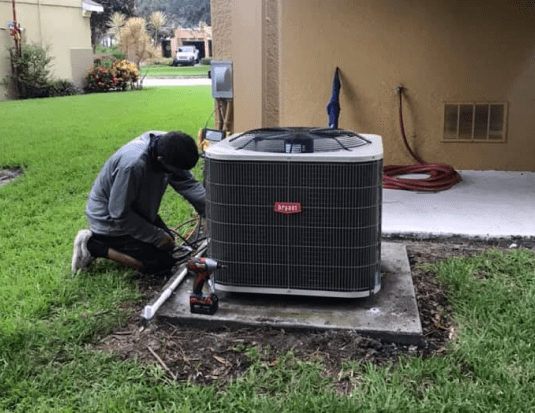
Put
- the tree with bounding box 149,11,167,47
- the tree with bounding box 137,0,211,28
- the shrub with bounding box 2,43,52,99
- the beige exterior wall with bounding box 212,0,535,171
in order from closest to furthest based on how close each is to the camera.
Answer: the beige exterior wall with bounding box 212,0,535,171
the shrub with bounding box 2,43,52,99
the tree with bounding box 149,11,167,47
the tree with bounding box 137,0,211,28

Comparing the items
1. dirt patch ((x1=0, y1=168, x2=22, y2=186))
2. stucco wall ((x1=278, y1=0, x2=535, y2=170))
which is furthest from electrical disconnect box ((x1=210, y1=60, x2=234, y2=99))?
dirt patch ((x1=0, y1=168, x2=22, y2=186))

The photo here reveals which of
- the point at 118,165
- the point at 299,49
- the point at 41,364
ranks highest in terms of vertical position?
the point at 299,49

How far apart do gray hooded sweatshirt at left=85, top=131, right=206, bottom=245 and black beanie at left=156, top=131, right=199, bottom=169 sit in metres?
0.20

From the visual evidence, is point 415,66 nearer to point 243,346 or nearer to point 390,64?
point 390,64

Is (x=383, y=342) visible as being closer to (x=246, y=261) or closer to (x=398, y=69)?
(x=246, y=261)

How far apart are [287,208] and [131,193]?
104 cm

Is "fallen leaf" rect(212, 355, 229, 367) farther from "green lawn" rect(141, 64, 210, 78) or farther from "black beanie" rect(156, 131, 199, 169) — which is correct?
"green lawn" rect(141, 64, 210, 78)

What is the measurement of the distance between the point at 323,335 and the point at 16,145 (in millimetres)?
7626

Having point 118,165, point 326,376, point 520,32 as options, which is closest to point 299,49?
point 520,32

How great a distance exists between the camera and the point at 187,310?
3838 mm

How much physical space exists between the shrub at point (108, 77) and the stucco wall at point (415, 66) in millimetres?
17136

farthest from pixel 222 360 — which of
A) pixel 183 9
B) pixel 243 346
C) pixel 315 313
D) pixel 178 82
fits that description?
pixel 183 9

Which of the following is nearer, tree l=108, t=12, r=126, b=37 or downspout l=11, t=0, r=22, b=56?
downspout l=11, t=0, r=22, b=56

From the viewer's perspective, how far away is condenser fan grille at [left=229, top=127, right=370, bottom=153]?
3.70 metres
